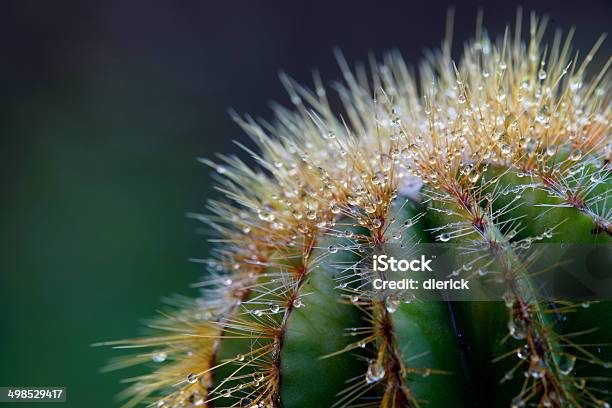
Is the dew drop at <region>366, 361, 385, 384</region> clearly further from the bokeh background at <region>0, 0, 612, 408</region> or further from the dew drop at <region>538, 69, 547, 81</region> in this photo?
the bokeh background at <region>0, 0, 612, 408</region>

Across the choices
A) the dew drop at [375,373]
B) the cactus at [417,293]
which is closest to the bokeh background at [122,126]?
the cactus at [417,293]

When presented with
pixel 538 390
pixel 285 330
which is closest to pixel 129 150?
pixel 285 330

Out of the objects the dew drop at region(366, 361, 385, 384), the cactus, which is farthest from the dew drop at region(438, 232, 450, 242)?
the dew drop at region(366, 361, 385, 384)

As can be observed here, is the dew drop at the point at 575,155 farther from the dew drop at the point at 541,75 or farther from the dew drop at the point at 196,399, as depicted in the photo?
the dew drop at the point at 196,399

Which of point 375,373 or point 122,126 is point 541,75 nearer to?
point 375,373

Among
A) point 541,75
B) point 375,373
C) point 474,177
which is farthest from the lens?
point 541,75

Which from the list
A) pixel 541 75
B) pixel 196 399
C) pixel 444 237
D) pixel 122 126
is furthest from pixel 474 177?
pixel 122 126
